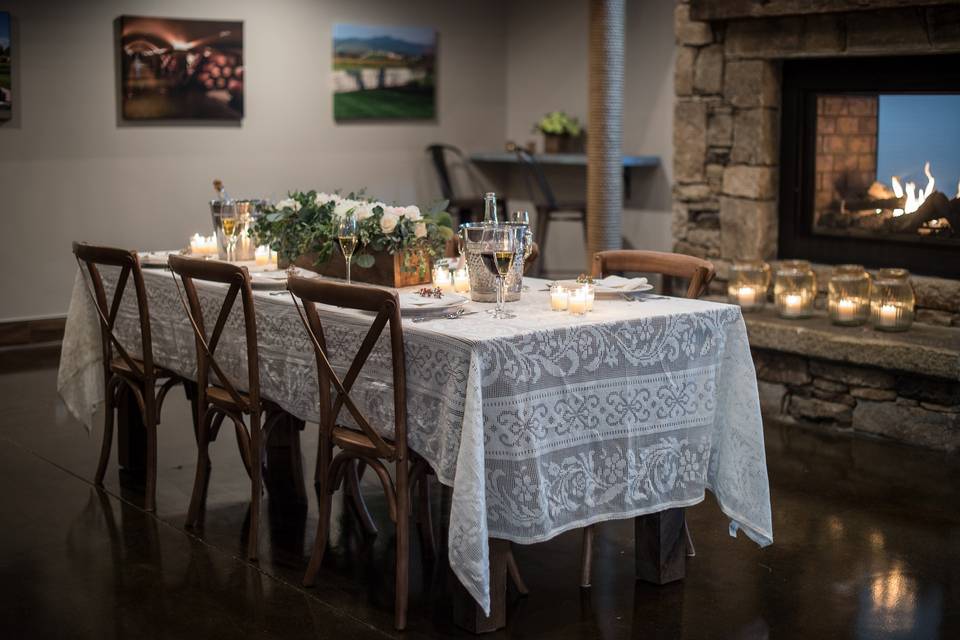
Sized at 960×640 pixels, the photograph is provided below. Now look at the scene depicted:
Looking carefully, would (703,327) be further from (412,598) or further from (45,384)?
(45,384)

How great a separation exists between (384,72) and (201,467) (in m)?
5.16

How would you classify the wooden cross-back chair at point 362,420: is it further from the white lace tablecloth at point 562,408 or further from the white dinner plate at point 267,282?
the white dinner plate at point 267,282

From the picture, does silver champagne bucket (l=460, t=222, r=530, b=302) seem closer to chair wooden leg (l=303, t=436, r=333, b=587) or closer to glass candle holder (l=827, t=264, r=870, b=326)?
chair wooden leg (l=303, t=436, r=333, b=587)

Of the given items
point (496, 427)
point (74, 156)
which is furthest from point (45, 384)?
point (496, 427)

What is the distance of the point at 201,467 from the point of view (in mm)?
3812

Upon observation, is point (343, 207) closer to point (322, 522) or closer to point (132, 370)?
point (132, 370)

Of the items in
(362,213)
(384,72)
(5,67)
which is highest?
(384,72)

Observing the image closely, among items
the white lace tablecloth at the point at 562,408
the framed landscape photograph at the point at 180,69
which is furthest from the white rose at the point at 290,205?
the framed landscape photograph at the point at 180,69

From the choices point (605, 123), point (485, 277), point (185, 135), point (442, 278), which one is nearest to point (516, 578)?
point (485, 277)

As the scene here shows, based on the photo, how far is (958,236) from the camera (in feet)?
17.1

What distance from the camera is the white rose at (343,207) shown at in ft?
12.8

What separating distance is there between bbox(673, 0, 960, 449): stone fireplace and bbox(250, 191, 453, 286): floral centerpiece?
A: 6.53 feet

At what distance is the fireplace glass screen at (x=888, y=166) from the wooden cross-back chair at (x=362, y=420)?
9.98ft

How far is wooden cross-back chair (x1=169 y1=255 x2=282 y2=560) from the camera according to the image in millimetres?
3492
